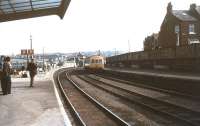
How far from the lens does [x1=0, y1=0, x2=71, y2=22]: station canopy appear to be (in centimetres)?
2020

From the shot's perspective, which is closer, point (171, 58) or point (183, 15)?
point (171, 58)

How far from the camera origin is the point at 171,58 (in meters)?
40.3

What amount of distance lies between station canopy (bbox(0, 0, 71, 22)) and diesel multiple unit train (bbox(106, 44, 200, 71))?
13.6 m

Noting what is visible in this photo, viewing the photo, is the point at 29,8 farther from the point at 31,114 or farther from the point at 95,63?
the point at 95,63

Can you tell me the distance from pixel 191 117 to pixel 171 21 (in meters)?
54.9

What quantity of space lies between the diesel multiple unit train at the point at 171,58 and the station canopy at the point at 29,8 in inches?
535

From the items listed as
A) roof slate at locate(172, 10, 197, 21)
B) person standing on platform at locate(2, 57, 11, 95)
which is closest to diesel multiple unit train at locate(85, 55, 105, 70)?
roof slate at locate(172, 10, 197, 21)

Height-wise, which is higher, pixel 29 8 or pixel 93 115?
pixel 29 8

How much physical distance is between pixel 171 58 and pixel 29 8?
20448mm

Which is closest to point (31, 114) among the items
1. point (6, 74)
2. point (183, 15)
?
point (6, 74)

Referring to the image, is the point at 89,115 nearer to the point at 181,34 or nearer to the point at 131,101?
the point at 131,101

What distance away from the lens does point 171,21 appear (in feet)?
222

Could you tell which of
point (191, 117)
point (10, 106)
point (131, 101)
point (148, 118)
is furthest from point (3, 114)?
point (131, 101)

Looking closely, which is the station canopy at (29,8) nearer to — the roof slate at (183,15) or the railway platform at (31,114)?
the railway platform at (31,114)
